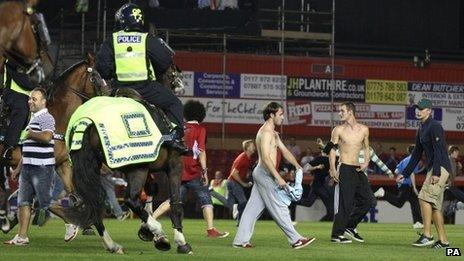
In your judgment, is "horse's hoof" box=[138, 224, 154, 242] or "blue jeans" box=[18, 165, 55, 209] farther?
"blue jeans" box=[18, 165, 55, 209]

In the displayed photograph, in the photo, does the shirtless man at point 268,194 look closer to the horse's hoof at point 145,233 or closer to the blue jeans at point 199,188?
the horse's hoof at point 145,233

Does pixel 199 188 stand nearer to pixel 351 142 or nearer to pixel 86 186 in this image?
pixel 351 142

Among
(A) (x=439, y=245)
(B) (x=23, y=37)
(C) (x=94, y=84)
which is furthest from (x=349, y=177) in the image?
(B) (x=23, y=37)

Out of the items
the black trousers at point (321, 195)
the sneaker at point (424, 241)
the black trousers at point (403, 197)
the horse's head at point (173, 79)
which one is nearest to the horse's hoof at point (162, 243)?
the horse's head at point (173, 79)

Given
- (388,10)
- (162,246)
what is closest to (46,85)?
(162,246)

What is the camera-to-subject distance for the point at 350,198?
70.9ft

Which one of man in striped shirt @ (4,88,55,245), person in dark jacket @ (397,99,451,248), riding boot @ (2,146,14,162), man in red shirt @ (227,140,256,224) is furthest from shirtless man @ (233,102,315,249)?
man in red shirt @ (227,140,256,224)

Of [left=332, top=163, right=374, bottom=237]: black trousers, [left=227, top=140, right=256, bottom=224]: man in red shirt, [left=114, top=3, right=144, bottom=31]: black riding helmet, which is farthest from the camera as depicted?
[left=227, top=140, right=256, bottom=224]: man in red shirt

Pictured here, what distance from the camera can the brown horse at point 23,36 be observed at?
15.6 metres

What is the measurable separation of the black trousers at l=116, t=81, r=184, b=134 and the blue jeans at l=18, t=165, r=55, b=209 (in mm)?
2244

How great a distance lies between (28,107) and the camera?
19.9 meters

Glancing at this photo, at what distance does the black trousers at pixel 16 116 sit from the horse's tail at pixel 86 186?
11.9 ft

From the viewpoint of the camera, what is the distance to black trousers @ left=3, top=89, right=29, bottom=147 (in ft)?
65.3

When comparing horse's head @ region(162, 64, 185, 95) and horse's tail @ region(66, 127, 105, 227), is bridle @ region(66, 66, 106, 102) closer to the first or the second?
horse's head @ region(162, 64, 185, 95)
